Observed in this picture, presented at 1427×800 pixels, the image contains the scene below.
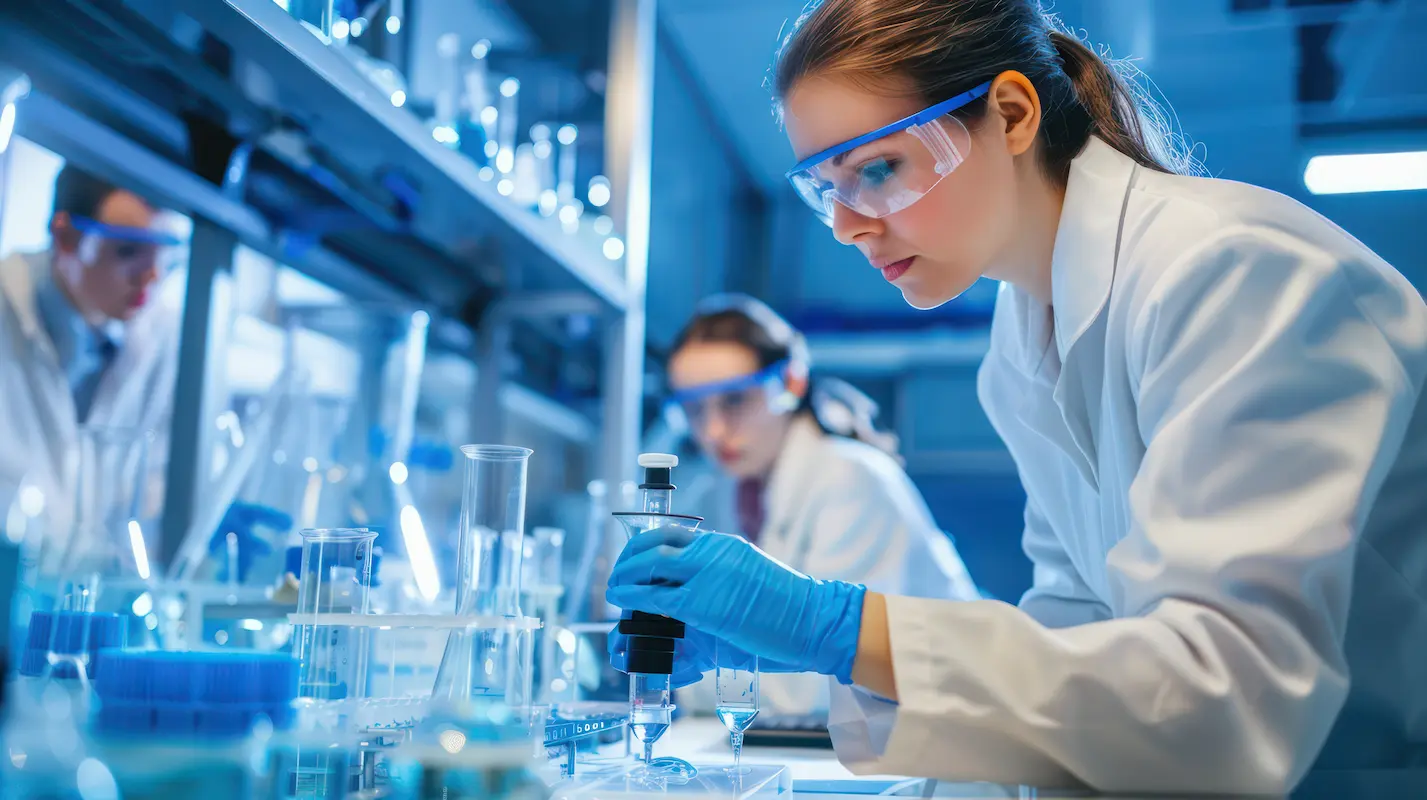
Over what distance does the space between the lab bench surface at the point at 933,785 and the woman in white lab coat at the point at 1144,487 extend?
0.04 metres

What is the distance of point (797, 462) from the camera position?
2861 millimetres

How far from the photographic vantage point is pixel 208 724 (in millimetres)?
741

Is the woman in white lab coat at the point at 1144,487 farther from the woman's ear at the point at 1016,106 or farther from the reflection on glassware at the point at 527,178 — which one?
the reflection on glassware at the point at 527,178

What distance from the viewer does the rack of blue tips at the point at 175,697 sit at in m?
0.74

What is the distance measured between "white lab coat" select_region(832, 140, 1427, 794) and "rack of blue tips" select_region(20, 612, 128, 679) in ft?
2.34

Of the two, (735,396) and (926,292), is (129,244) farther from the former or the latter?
(735,396)

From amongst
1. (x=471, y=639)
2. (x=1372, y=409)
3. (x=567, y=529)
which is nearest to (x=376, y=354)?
(x=567, y=529)

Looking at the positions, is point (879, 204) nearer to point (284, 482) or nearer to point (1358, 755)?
point (1358, 755)

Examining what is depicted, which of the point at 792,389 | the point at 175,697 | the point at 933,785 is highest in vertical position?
the point at 792,389

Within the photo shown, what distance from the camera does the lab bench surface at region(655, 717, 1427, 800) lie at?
35.2 inches

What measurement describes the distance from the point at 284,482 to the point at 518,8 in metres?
1.87

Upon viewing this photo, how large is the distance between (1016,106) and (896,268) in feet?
0.76

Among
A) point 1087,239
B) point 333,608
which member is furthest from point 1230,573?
point 333,608

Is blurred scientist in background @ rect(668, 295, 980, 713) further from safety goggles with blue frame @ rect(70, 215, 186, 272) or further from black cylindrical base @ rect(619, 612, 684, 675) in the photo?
black cylindrical base @ rect(619, 612, 684, 675)
